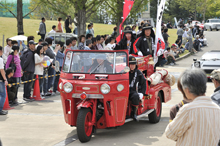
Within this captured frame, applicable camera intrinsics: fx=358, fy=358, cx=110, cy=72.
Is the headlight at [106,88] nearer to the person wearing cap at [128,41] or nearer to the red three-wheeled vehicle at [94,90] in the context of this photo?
the red three-wheeled vehicle at [94,90]

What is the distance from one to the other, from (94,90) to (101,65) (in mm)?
759

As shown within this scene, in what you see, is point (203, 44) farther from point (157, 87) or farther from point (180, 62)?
point (157, 87)

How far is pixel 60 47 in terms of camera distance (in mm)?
13133

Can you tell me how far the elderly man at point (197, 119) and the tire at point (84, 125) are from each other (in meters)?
3.70

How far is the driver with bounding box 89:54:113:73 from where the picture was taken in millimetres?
7516

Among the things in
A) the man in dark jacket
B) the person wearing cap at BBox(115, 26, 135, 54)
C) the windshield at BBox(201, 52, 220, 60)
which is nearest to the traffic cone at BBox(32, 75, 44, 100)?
the man in dark jacket

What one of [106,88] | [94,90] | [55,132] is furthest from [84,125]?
[55,132]

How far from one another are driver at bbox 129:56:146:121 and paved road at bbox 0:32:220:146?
552mm

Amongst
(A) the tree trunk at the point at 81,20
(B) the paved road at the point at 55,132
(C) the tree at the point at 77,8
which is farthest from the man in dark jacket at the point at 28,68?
(A) the tree trunk at the point at 81,20

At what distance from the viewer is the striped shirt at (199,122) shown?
3.21 metres

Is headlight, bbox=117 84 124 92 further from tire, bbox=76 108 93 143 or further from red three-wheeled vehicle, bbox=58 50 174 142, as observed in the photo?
tire, bbox=76 108 93 143

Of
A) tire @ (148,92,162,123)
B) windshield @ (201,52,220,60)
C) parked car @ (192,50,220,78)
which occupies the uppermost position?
windshield @ (201,52,220,60)

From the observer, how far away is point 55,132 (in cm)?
782

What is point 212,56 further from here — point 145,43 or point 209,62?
point 145,43
